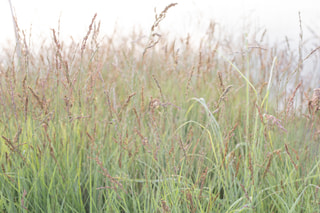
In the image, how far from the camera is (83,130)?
203 cm

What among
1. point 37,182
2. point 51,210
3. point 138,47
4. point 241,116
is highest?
point 138,47

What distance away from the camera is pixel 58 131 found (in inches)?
79.1

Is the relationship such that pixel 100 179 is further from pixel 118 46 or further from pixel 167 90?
pixel 118 46

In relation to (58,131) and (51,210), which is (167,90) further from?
(51,210)

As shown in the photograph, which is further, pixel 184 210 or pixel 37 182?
pixel 37 182

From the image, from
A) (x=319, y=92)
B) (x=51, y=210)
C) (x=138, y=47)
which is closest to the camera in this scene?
(x=319, y=92)

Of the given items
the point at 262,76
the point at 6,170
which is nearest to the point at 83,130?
the point at 6,170

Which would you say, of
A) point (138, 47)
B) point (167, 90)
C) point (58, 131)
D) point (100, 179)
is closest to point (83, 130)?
point (58, 131)

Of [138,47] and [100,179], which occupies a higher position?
[138,47]

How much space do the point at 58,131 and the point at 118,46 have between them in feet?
9.78

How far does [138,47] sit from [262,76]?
1.83 meters

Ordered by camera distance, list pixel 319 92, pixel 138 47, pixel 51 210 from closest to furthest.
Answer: pixel 319 92 < pixel 51 210 < pixel 138 47

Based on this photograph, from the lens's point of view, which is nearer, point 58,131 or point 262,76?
point 58,131

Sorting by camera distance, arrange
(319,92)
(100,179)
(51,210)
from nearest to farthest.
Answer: (319,92) < (51,210) < (100,179)
